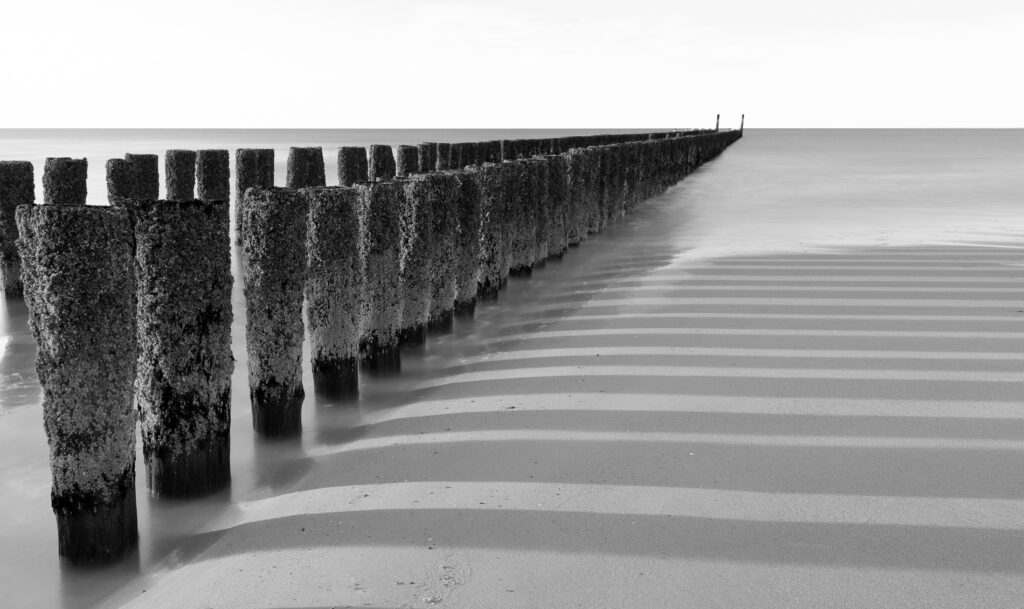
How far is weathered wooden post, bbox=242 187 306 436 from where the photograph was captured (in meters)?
3.89

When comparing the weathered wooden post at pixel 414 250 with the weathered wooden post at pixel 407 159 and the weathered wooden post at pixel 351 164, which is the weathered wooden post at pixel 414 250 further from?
the weathered wooden post at pixel 407 159

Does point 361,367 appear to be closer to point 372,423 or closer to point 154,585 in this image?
point 372,423

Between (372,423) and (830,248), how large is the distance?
7.19 meters

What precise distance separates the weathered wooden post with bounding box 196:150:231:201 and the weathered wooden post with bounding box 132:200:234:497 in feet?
17.7

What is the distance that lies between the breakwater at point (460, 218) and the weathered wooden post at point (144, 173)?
2536mm

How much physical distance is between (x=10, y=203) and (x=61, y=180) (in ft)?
2.31

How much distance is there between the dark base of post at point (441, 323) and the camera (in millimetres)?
6121

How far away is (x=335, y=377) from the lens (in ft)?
15.4

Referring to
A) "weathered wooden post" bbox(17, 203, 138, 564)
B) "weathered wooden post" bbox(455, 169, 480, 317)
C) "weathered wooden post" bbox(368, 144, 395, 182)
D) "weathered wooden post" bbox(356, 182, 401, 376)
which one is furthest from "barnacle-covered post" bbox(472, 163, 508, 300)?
"weathered wooden post" bbox(17, 203, 138, 564)

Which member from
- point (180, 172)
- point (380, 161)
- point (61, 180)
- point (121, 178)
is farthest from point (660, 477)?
point (380, 161)

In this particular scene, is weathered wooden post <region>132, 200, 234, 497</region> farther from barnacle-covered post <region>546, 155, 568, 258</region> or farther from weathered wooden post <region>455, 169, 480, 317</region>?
→ barnacle-covered post <region>546, 155, 568, 258</region>

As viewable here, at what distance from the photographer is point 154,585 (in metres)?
3.05

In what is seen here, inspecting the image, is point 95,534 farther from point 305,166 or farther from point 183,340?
point 305,166

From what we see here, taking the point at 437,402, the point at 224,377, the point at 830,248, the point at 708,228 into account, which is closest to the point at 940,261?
the point at 830,248
